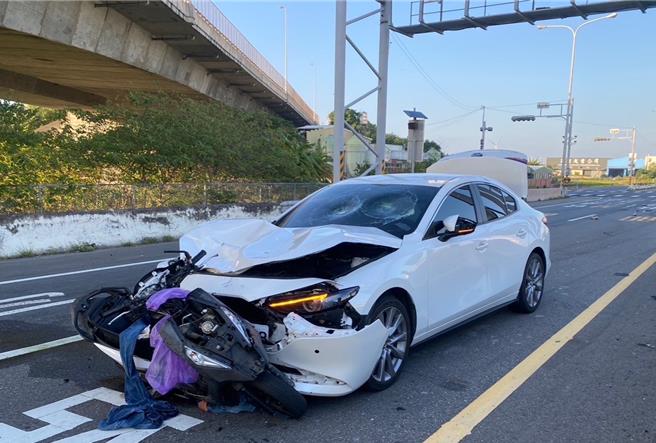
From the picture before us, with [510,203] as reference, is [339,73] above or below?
above

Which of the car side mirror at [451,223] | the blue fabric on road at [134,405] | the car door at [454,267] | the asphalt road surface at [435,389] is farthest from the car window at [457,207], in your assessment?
the blue fabric on road at [134,405]

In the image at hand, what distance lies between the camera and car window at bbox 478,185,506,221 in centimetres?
584

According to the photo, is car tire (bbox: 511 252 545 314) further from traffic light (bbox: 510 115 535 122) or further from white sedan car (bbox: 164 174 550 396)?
traffic light (bbox: 510 115 535 122)

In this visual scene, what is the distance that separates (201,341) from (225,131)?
600 inches

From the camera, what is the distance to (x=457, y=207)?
534cm

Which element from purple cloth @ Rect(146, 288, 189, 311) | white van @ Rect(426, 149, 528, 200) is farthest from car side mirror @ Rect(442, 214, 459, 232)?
white van @ Rect(426, 149, 528, 200)

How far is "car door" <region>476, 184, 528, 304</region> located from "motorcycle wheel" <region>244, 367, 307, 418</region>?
2.69m

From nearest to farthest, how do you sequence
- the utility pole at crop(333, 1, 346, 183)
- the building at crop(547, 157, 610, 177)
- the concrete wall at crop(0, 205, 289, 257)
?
the concrete wall at crop(0, 205, 289, 257) < the utility pole at crop(333, 1, 346, 183) < the building at crop(547, 157, 610, 177)

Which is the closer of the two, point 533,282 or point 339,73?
point 533,282

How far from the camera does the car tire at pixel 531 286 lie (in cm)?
626

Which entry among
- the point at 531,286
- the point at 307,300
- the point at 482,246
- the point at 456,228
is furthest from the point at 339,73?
the point at 307,300

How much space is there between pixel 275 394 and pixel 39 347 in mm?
2931

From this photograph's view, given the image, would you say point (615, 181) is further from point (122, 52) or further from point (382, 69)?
point (122, 52)

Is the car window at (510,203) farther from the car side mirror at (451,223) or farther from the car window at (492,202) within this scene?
the car side mirror at (451,223)
